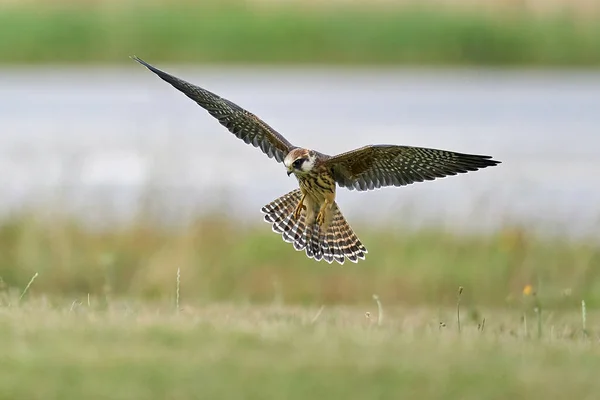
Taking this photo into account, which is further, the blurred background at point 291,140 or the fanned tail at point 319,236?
the blurred background at point 291,140

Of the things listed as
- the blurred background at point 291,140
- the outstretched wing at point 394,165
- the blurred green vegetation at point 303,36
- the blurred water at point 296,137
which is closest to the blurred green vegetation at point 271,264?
the blurred background at point 291,140

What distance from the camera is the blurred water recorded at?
1194 centimetres

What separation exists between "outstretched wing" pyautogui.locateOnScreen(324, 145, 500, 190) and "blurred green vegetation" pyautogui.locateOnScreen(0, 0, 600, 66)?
19.4 meters

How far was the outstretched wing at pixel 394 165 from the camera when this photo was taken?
23.2 feet

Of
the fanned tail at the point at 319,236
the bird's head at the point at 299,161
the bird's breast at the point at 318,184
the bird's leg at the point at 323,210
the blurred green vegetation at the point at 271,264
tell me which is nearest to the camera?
the bird's head at the point at 299,161

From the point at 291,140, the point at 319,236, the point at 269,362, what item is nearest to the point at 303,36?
the point at 291,140

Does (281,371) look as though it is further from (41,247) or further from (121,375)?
(41,247)

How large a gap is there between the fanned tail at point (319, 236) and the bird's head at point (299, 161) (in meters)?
0.71

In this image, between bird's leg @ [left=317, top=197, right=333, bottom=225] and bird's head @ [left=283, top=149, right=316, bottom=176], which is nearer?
bird's head @ [left=283, top=149, right=316, bottom=176]

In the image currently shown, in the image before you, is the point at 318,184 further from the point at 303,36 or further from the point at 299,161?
the point at 303,36

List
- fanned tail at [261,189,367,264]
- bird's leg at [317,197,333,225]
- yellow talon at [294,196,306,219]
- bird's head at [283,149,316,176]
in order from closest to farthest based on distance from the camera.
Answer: bird's head at [283,149,316,176] < bird's leg at [317,197,333,225] < yellow talon at [294,196,306,219] < fanned tail at [261,189,367,264]

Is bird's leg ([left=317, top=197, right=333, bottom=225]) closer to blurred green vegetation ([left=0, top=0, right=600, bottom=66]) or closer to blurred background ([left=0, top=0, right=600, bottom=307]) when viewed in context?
blurred background ([left=0, top=0, right=600, bottom=307])

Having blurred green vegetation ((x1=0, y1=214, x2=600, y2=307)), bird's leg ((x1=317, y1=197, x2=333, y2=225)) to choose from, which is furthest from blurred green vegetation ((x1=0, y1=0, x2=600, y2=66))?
bird's leg ((x1=317, y1=197, x2=333, y2=225))

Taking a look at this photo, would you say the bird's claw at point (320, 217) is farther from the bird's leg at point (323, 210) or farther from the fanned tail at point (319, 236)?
the fanned tail at point (319, 236)
